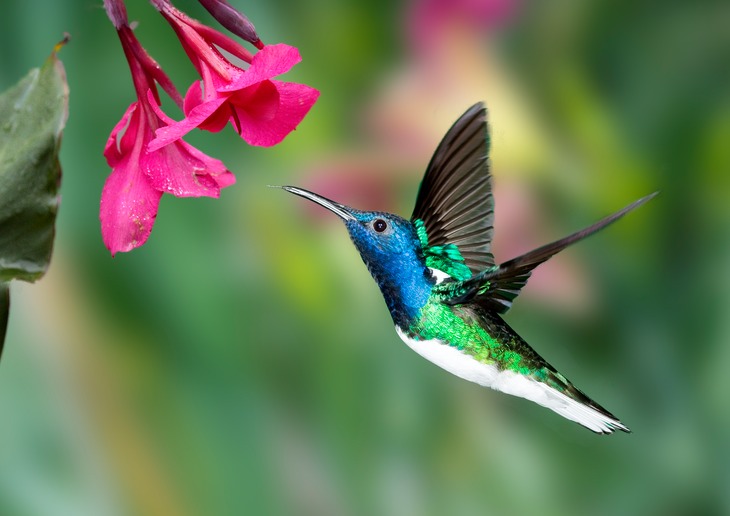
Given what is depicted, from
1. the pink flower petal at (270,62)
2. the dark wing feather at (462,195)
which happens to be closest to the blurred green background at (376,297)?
the dark wing feather at (462,195)

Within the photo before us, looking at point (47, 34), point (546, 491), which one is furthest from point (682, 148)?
point (47, 34)

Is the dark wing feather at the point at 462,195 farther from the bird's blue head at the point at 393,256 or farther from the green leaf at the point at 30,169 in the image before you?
the green leaf at the point at 30,169

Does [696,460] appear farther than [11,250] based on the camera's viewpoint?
Yes

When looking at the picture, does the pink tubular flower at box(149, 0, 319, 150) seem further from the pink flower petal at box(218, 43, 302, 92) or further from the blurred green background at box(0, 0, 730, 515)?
the blurred green background at box(0, 0, 730, 515)

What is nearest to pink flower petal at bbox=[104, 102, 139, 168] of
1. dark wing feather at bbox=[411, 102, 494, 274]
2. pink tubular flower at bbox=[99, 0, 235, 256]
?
pink tubular flower at bbox=[99, 0, 235, 256]

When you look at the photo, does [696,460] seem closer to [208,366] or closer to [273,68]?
[208,366]

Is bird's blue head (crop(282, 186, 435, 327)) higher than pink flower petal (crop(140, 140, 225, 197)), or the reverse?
bird's blue head (crop(282, 186, 435, 327))
